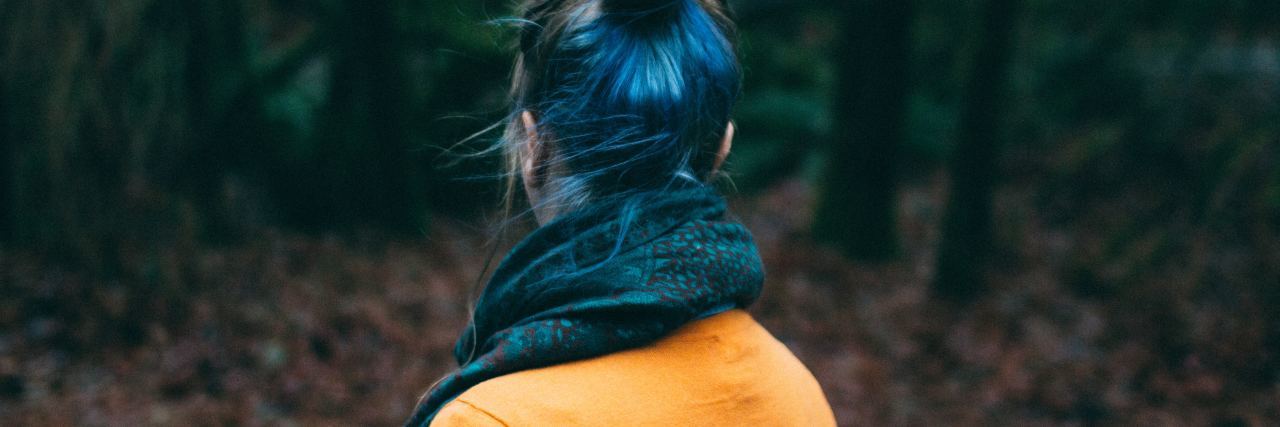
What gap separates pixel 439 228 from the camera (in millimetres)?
9359

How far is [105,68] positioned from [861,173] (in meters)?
6.03

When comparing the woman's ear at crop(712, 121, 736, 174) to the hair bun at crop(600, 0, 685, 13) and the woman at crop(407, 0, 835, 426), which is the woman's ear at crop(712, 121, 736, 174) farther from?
the hair bun at crop(600, 0, 685, 13)

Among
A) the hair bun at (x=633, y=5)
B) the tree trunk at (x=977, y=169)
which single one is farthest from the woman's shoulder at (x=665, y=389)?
the tree trunk at (x=977, y=169)

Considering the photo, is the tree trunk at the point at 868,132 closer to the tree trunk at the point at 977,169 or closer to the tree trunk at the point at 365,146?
the tree trunk at the point at 977,169

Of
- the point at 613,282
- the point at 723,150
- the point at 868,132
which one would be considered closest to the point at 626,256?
the point at 613,282

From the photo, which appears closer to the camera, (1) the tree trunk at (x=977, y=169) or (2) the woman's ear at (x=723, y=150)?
(2) the woman's ear at (x=723, y=150)

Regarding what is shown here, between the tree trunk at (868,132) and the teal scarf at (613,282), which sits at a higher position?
→ the teal scarf at (613,282)

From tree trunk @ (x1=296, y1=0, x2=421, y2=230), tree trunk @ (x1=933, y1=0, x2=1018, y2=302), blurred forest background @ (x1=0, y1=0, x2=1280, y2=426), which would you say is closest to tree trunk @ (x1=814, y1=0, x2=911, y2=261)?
blurred forest background @ (x1=0, y1=0, x2=1280, y2=426)

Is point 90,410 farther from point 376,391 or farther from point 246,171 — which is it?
point 246,171

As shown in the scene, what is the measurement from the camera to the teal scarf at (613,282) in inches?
51.1

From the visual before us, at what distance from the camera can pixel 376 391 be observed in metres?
6.10

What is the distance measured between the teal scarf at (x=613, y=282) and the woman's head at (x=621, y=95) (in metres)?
0.05

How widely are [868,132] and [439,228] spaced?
4.25 metres

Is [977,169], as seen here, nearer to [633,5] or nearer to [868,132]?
[868,132]
